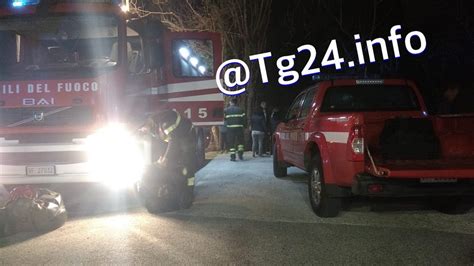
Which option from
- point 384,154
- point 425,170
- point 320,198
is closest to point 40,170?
point 320,198

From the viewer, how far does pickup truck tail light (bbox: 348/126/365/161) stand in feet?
18.8

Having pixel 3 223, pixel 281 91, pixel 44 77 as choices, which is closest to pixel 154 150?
pixel 44 77

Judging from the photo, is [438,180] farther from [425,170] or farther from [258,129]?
[258,129]

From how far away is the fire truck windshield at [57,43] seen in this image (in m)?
7.49

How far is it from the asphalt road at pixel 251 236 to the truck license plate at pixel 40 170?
2.21 ft

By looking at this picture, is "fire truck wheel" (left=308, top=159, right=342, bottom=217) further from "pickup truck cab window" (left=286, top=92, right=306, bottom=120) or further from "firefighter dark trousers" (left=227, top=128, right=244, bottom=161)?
"firefighter dark trousers" (left=227, top=128, right=244, bottom=161)

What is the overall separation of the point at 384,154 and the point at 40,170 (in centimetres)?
482

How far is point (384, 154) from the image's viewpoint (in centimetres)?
605

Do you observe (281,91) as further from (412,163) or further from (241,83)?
(412,163)

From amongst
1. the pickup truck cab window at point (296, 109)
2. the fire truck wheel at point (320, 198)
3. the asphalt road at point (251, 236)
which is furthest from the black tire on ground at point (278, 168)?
the fire truck wheel at point (320, 198)

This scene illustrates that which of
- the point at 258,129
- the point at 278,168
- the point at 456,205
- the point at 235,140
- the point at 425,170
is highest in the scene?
the point at 258,129

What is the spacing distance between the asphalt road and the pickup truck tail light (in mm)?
883

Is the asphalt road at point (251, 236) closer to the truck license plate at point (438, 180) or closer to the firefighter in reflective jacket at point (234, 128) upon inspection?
the truck license plate at point (438, 180)

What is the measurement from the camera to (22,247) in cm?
548
